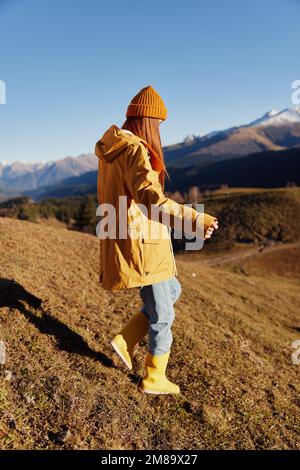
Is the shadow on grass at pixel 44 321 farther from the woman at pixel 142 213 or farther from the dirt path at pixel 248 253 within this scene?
the dirt path at pixel 248 253

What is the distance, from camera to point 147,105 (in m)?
5.17

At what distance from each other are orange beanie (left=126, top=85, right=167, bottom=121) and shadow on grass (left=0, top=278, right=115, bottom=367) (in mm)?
4089

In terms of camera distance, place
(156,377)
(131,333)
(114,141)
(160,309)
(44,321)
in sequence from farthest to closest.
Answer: (44,321), (131,333), (156,377), (160,309), (114,141)

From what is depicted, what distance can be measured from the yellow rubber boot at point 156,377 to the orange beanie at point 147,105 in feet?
11.2

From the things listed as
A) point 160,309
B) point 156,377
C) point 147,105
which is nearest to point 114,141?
point 147,105

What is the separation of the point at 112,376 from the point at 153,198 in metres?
3.29

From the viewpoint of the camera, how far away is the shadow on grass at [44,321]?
693 cm

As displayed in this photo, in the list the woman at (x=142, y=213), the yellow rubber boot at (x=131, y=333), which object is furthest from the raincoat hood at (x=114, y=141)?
the yellow rubber boot at (x=131, y=333)

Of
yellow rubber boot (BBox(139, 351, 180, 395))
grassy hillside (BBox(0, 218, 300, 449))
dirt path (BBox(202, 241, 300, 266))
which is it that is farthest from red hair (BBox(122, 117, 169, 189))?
dirt path (BBox(202, 241, 300, 266))

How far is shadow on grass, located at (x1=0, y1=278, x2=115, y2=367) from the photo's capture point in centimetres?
693

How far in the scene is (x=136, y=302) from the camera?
36.0 feet

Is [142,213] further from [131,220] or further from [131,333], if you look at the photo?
[131,333]

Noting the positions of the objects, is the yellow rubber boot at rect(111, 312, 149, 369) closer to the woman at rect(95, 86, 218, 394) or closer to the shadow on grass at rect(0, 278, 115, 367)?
the woman at rect(95, 86, 218, 394)
